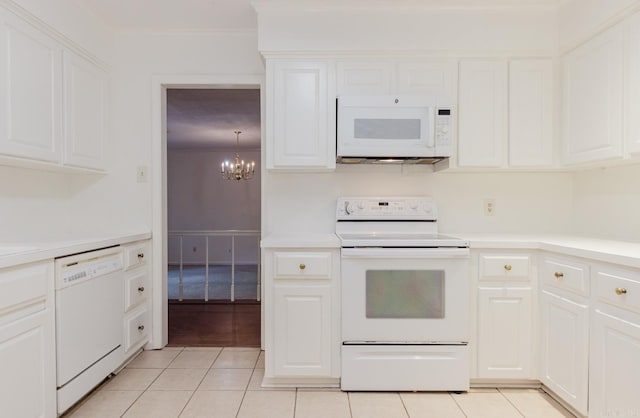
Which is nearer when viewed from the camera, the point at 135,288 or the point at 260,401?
the point at 260,401

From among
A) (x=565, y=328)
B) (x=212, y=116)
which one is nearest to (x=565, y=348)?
(x=565, y=328)

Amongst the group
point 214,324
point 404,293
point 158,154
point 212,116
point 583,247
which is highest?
point 212,116

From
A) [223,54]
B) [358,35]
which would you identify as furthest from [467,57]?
[223,54]

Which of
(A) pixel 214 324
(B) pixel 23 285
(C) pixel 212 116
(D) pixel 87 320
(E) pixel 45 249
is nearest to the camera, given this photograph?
(B) pixel 23 285

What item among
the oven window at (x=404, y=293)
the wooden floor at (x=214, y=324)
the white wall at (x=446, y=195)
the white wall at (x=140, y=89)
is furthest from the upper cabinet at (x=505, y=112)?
the wooden floor at (x=214, y=324)

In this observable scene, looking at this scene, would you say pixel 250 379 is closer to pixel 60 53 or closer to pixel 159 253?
pixel 159 253

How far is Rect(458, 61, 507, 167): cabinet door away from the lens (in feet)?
7.59

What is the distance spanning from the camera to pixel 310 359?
206 centimetres

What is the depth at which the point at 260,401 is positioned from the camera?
1.95 meters

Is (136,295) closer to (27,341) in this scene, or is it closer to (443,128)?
(27,341)

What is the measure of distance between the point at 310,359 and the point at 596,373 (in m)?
1.35

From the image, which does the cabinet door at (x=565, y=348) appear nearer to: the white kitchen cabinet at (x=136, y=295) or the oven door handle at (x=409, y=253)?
the oven door handle at (x=409, y=253)

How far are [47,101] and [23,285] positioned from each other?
3.59 feet

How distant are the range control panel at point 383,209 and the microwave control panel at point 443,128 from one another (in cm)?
45
